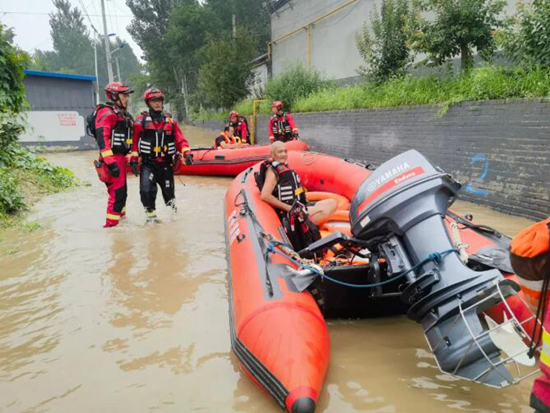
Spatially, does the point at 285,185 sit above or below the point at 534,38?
below

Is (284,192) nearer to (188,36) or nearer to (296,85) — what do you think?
(296,85)

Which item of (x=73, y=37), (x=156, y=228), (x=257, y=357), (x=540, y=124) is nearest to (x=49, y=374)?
(x=257, y=357)

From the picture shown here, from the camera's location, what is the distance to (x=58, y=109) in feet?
45.9

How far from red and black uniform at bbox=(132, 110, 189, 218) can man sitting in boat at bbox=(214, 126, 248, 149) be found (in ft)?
14.0

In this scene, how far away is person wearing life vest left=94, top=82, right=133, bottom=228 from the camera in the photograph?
14.3ft

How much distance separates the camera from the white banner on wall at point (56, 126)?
13539 millimetres

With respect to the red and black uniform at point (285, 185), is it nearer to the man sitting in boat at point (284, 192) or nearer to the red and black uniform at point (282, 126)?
the man sitting in boat at point (284, 192)

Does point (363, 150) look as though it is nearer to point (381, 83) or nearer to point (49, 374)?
point (381, 83)

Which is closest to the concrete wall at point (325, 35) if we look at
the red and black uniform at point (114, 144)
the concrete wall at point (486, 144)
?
the concrete wall at point (486, 144)

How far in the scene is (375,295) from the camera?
234cm

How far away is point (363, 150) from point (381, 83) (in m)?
1.31

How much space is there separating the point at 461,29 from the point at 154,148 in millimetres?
4472

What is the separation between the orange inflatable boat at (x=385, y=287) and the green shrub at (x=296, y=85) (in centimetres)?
948

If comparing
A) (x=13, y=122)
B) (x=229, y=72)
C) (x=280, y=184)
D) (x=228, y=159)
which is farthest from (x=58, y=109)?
(x=280, y=184)
